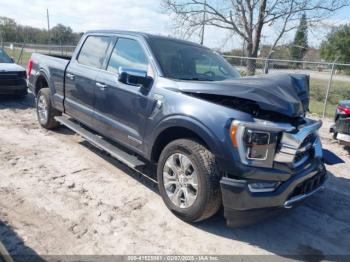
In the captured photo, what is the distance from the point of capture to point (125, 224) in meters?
3.59

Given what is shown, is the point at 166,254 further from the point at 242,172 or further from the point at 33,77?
the point at 33,77

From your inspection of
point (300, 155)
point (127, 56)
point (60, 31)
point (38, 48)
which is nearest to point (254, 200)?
point (300, 155)

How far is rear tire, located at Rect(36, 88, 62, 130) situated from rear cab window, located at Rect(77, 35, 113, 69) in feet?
4.24

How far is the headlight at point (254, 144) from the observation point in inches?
121

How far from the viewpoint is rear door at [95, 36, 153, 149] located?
13.7 feet

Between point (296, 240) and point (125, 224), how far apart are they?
1.79m

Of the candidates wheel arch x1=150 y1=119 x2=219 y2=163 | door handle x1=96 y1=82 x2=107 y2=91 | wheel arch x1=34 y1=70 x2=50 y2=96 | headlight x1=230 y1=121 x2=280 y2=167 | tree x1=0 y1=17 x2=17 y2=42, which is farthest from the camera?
tree x1=0 y1=17 x2=17 y2=42

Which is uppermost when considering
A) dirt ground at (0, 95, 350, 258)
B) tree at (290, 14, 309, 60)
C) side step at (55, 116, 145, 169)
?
tree at (290, 14, 309, 60)

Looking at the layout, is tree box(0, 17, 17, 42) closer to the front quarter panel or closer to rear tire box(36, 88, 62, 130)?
rear tire box(36, 88, 62, 130)

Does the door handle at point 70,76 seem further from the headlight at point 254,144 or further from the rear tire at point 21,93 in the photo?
the rear tire at point 21,93

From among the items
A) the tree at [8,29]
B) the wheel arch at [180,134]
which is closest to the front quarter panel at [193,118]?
the wheel arch at [180,134]

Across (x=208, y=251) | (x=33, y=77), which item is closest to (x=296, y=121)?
(x=208, y=251)

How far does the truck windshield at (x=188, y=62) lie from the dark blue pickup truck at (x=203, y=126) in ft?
0.06

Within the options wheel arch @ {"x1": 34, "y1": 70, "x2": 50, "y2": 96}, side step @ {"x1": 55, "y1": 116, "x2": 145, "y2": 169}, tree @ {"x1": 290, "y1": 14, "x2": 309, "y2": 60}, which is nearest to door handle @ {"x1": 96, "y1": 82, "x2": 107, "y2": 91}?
side step @ {"x1": 55, "y1": 116, "x2": 145, "y2": 169}
